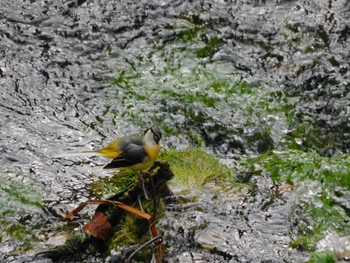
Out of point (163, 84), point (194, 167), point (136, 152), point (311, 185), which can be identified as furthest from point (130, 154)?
point (163, 84)

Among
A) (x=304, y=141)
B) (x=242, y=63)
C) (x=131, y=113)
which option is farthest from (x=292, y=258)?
(x=242, y=63)

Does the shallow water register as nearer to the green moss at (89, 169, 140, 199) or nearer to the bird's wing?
the green moss at (89, 169, 140, 199)

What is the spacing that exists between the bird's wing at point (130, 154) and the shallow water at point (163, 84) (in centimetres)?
63

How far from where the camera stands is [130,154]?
488 centimetres

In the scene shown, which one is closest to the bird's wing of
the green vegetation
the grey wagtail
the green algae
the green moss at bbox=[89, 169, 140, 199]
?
the grey wagtail

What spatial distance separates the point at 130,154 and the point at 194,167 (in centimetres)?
95

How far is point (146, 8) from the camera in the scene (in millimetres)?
8234

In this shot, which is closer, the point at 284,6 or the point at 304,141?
the point at 304,141

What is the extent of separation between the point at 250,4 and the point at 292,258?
4.58m

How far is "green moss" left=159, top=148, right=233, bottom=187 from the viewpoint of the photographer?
5426 mm

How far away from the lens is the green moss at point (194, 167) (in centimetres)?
543

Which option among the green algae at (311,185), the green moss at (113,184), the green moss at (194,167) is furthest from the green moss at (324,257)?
the green moss at (113,184)

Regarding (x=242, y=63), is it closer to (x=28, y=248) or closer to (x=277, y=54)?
(x=277, y=54)

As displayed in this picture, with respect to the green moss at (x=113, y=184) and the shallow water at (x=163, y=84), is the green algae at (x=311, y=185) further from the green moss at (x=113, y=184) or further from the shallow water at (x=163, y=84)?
the green moss at (x=113, y=184)
